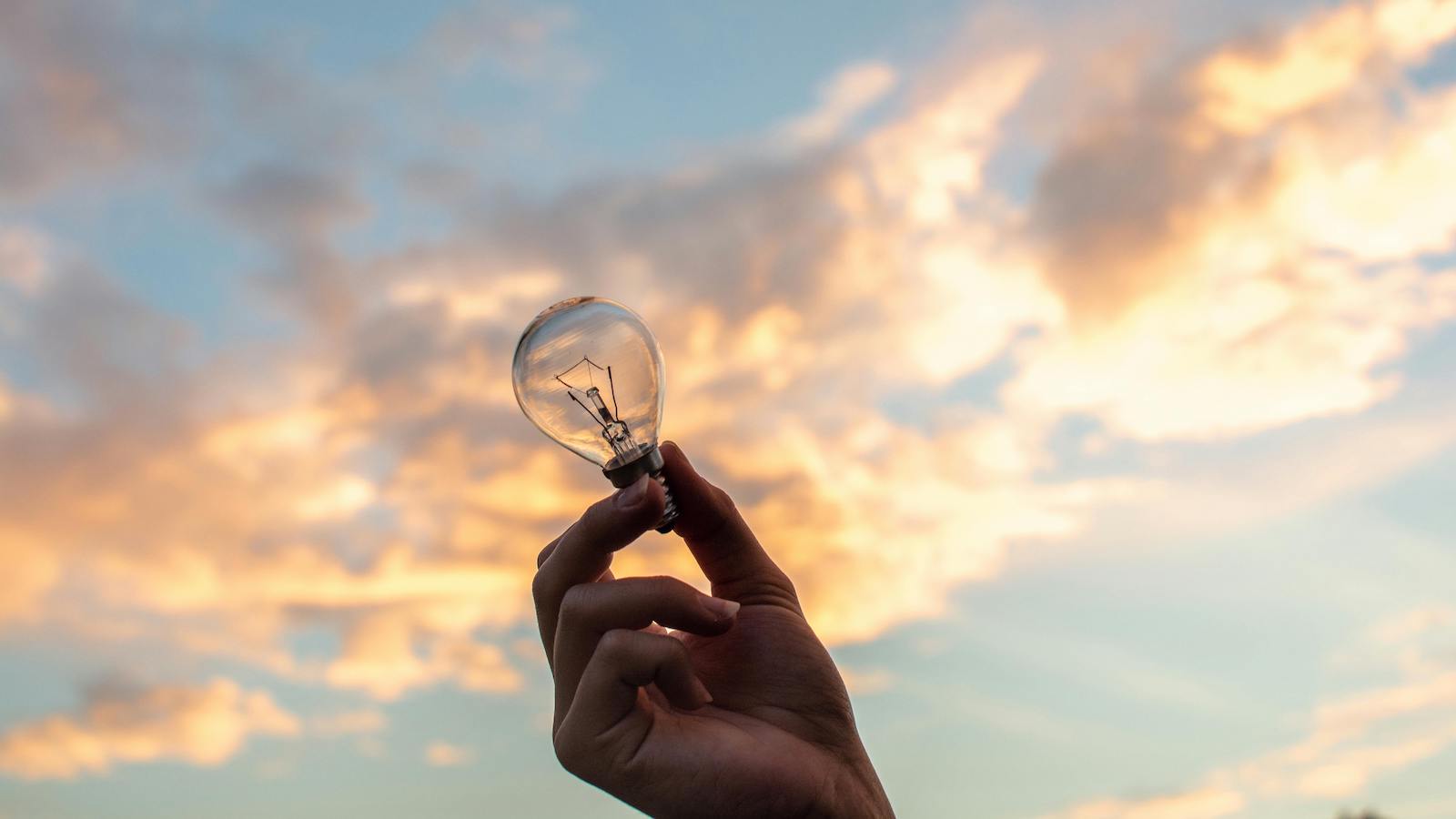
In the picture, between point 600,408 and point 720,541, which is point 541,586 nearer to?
point 720,541

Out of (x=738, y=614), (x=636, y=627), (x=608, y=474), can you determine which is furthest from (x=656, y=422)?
(x=636, y=627)

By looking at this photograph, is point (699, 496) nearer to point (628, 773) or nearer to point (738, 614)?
point (738, 614)

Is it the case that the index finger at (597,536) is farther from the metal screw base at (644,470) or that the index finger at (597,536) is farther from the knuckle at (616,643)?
the metal screw base at (644,470)

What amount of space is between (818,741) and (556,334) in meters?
1.42

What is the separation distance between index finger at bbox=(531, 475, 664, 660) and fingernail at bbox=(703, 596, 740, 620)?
26cm

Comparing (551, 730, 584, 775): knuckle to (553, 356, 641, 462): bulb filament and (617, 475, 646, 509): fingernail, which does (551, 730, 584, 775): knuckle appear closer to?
(617, 475, 646, 509): fingernail

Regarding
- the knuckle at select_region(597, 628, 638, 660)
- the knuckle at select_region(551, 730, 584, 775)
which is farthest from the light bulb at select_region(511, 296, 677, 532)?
the knuckle at select_region(551, 730, 584, 775)

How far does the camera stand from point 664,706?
297 cm

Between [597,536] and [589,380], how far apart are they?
2.42 ft

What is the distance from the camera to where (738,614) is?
3.29m

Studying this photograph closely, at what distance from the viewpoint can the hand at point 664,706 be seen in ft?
9.06

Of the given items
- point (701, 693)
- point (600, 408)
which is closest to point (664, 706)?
point (701, 693)

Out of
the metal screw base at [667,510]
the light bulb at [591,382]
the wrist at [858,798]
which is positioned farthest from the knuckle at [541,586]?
the wrist at [858,798]

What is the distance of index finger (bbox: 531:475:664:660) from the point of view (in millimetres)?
2854
